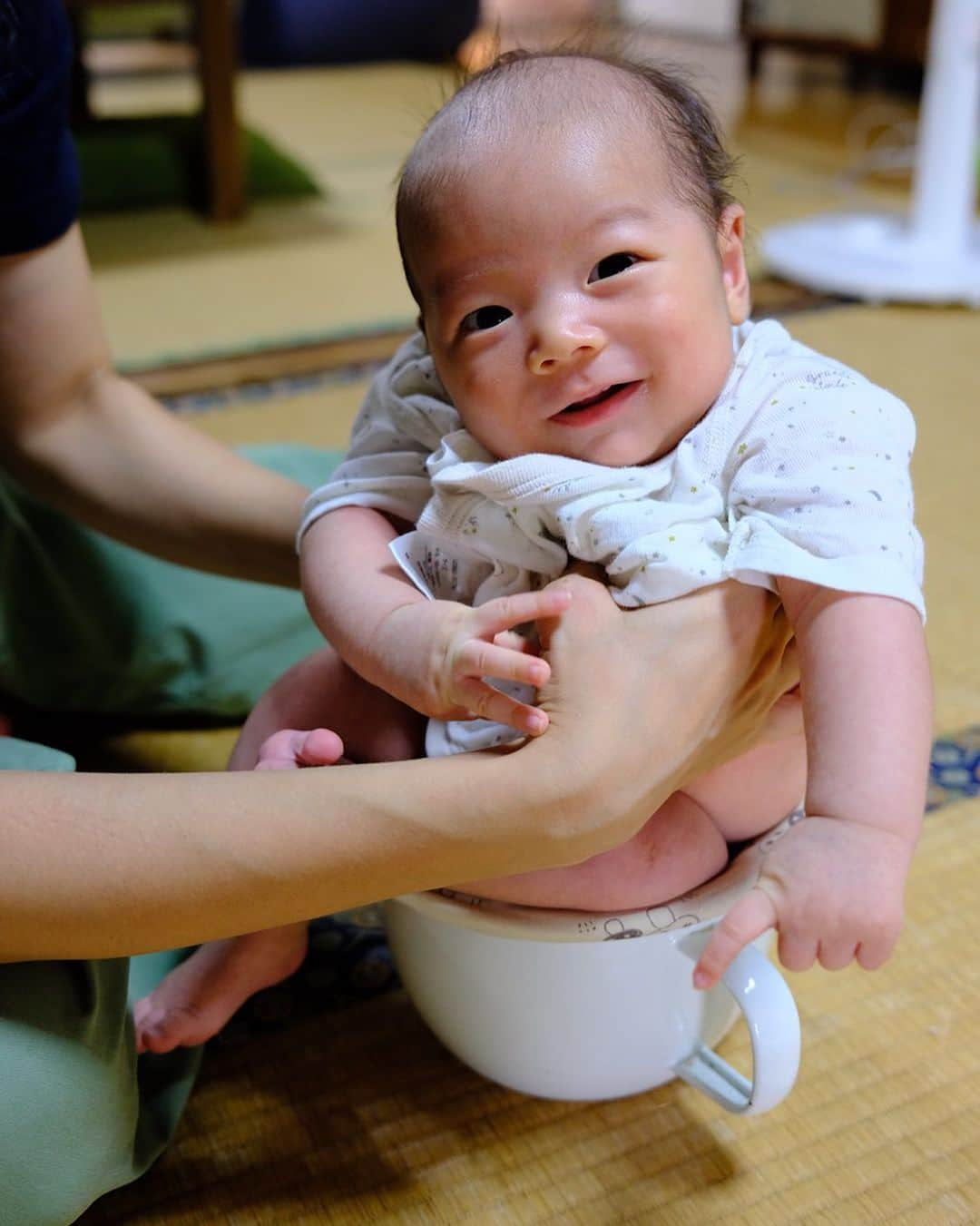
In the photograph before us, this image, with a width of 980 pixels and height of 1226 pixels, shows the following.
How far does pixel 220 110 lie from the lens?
2.89m

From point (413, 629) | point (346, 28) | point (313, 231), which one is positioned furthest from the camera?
point (346, 28)

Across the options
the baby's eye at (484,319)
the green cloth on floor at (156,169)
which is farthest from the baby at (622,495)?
the green cloth on floor at (156,169)

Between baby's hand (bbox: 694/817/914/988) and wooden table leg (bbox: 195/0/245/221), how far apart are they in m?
2.65

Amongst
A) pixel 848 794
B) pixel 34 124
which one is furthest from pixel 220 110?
pixel 848 794

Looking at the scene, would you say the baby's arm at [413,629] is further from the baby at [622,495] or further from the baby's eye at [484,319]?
the baby's eye at [484,319]

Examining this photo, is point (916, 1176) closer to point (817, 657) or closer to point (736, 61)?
point (817, 657)

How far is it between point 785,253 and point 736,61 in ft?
10.3

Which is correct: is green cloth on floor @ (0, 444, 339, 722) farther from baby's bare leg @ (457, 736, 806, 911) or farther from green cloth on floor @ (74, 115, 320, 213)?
green cloth on floor @ (74, 115, 320, 213)

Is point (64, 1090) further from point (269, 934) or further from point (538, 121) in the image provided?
point (538, 121)

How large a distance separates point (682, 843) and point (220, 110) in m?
2.56

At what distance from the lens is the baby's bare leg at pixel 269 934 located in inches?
31.3

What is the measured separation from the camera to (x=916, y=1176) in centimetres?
74

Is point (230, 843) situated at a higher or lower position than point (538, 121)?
lower

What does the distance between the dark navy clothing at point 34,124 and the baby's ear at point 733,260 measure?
53cm
